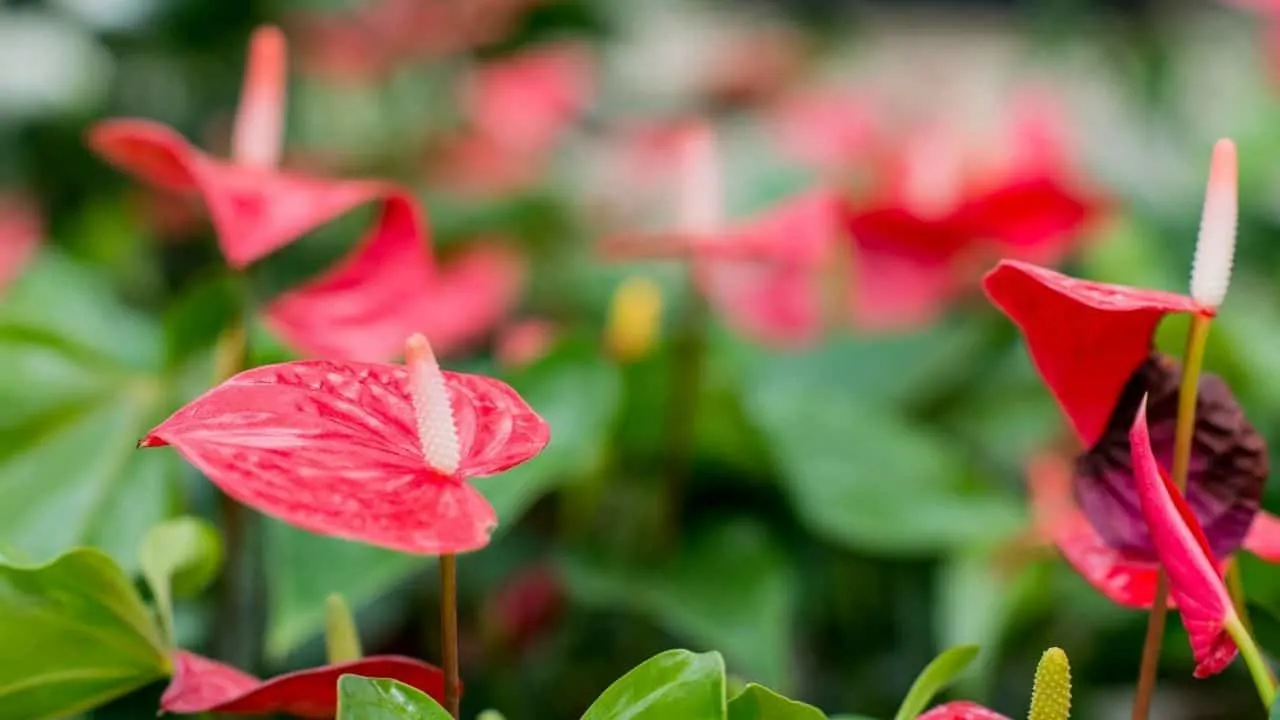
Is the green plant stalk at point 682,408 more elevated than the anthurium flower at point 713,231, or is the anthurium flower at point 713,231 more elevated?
the anthurium flower at point 713,231

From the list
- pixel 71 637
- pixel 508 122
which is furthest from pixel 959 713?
pixel 508 122

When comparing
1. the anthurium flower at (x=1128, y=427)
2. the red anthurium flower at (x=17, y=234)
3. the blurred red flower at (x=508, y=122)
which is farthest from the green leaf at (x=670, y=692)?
the blurred red flower at (x=508, y=122)

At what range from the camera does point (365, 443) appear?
12.8 inches

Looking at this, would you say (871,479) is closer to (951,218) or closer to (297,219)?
(951,218)

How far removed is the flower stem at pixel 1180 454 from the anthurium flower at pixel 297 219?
0.89 feet

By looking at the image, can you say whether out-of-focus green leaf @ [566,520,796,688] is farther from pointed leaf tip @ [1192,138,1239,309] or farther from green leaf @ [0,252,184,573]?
pointed leaf tip @ [1192,138,1239,309]

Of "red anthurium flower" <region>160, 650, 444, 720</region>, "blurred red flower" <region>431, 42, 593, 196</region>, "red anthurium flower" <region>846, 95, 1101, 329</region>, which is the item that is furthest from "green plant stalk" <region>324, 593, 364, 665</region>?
"blurred red flower" <region>431, 42, 593, 196</region>

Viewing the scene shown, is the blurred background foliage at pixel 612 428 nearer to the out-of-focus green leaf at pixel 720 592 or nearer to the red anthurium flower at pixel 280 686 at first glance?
the out-of-focus green leaf at pixel 720 592

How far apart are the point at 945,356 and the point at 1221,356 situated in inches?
7.6

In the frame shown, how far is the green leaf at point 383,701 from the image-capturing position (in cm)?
32

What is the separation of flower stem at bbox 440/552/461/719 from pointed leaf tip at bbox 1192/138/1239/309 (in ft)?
0.66

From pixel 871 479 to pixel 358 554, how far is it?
29 cm

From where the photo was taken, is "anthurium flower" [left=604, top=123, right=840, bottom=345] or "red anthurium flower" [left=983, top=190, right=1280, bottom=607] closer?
"red anthurium flower" [left=983, top=190, right=1280, bottom=607]

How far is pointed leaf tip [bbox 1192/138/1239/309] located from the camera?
36cm
